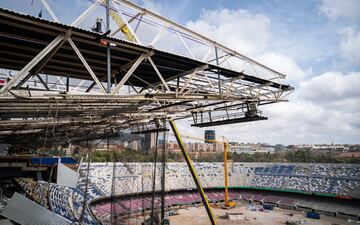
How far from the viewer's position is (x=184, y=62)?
266 inches

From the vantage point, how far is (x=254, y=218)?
29.6 metres

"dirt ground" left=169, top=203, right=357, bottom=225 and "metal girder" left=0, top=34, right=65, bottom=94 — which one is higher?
"metal girder" left=0, top=34, right=65, bottom=94

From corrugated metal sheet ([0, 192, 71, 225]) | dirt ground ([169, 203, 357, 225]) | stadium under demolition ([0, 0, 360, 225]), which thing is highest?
stadium under demolition ([0, 0, 360, 225])

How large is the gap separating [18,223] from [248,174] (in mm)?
44457

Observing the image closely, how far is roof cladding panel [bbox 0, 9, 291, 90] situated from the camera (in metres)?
4.30

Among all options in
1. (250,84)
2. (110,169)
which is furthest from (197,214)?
(250,84)

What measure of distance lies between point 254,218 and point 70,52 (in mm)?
30590

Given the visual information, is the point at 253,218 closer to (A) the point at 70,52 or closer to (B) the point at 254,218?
(B) the point at 254,218

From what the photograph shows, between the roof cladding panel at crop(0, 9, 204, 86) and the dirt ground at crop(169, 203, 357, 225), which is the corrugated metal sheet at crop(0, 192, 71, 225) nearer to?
the roof cladding panel at crop(0, 9, 204, 86)

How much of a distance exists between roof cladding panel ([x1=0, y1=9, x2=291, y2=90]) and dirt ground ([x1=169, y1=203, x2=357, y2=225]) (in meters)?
24.0

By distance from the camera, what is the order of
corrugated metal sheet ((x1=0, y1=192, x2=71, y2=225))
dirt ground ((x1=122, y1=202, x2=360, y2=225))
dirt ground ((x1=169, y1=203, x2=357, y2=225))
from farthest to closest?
dirt ground ((x1=169, y1=203, x2=357, y2=225)) < dirt ground ((x1=122, y1=202, x2=360, y2=225)) < corrugated metal sheet ((x1=0, y1=192, x2=71, y2=225))

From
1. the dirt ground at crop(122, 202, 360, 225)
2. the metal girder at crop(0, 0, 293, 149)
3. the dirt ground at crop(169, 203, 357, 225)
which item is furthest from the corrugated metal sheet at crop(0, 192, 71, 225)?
the dirt ground at crop(169, 203, 357, 225)

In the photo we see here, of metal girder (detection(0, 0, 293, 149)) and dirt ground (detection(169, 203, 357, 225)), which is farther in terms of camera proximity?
dirt ground (detection(169, 203, 357, 225))

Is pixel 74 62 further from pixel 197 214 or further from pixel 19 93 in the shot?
pixel 197 214
